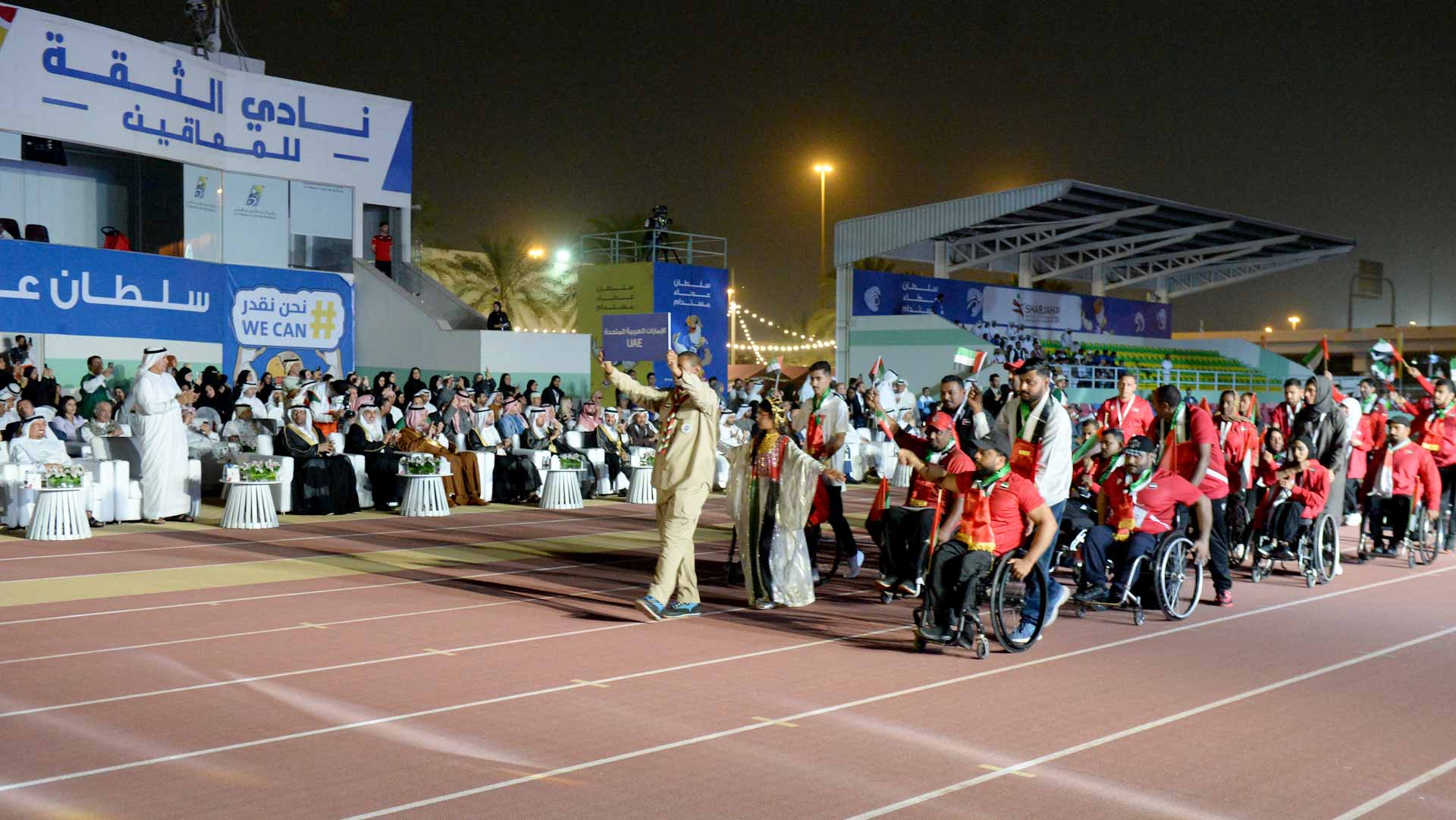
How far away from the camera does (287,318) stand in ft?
85.4

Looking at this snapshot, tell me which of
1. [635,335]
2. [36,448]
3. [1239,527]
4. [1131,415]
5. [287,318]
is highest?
[287,318]

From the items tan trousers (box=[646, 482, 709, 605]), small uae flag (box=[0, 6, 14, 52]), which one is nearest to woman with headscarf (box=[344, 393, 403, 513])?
tan trousers (box=[646, 482, 709, 605])

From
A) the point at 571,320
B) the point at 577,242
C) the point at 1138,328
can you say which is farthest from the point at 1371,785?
the point at 571,320

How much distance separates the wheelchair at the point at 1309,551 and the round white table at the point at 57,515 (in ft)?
37.5

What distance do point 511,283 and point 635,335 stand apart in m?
23.7

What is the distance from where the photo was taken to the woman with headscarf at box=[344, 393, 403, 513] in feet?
56.3

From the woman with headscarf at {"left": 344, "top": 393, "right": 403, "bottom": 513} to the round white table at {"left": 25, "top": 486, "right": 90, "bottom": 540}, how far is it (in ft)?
Result: 12.8

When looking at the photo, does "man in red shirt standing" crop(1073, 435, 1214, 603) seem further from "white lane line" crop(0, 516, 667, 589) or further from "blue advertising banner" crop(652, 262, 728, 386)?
"blue advertising banner" crop(652, 262, 728, 386)

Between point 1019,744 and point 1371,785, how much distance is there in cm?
144

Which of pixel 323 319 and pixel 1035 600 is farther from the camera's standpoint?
pixel 323 319

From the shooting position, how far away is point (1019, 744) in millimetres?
6109

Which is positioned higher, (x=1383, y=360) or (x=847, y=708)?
(x=1383, y=360)

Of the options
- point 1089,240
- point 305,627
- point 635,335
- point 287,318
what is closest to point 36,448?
point 305,627

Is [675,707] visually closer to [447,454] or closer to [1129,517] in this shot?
[1129,517]
